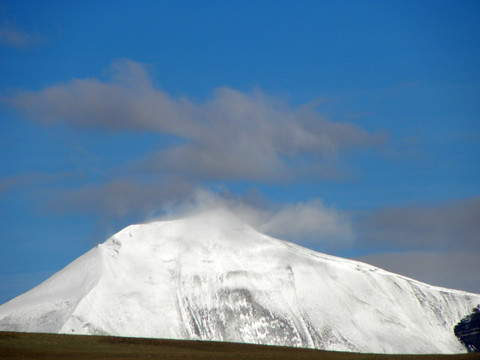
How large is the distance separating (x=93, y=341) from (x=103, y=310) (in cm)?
8367

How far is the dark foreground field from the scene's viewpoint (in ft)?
261

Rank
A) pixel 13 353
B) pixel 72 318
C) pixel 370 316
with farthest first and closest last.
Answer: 1. pixel 370 316
2. pixel 72 318
3. pixel 13 353

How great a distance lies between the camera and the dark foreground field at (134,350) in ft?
261

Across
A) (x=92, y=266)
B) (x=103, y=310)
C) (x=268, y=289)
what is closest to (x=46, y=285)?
(x=92, y=266)

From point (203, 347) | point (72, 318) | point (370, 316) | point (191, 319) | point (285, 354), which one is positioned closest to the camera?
point (285, 354)

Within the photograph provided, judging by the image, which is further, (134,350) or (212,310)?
(212,310)

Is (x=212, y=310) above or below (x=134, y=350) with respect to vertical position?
above

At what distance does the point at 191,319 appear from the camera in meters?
179

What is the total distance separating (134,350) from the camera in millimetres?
86625

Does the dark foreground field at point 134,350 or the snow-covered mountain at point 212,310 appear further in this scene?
the snow-covered mountain at point 212,310

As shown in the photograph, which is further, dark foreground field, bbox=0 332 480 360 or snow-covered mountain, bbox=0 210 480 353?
snow-covered mountain, bbox=0 210 480 353

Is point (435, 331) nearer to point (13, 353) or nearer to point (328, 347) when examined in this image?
point (328, 347)

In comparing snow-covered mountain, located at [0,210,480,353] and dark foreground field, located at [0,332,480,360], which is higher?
snow-covered mountain, located at [0,210,480,353]

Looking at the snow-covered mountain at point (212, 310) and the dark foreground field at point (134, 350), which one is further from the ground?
the snow-covered mountain at point (212, 310)
